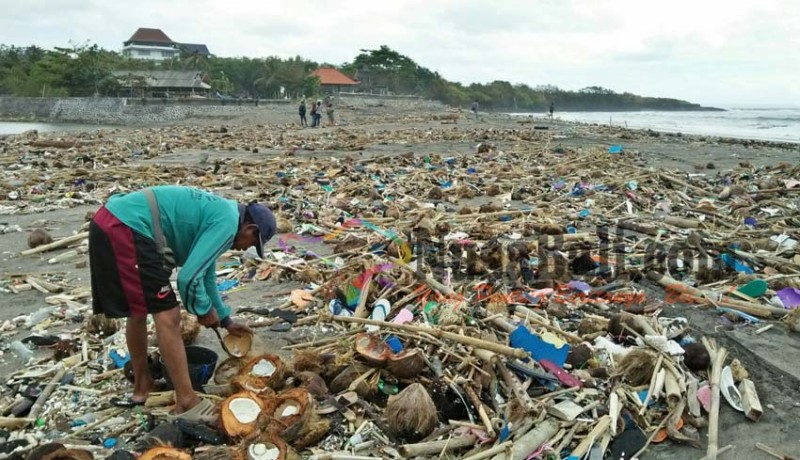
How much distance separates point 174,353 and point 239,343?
807mm

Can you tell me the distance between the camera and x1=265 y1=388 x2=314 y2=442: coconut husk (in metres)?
3.07

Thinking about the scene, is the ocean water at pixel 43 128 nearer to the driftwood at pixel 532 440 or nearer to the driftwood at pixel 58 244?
the driftwood at pixel 58 244

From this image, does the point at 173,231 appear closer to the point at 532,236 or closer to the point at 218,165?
the point at 532,236

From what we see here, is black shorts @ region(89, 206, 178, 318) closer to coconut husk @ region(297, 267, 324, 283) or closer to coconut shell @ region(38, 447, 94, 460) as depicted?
coconut shell @ region(38, 447, 94, 460)

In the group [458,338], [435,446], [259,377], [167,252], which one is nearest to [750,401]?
[458,338]

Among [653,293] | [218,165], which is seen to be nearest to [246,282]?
[653,293]

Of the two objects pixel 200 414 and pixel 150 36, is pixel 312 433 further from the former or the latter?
pixel 150 36

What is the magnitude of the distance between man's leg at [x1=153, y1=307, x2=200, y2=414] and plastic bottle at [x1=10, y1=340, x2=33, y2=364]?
1.75 metres

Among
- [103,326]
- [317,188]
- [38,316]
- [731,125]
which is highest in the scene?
[731,125]

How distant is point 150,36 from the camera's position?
371 ft

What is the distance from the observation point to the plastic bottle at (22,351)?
4211 mm

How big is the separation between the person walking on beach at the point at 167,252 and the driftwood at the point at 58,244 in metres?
4.62

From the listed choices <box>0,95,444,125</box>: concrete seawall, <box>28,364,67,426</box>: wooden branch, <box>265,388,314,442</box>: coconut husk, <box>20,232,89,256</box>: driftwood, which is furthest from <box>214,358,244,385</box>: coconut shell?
<box>0,95,444,125</box>: concrete seawall

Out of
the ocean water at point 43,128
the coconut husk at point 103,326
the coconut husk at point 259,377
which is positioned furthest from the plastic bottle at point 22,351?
the ocean water at point 43,128
